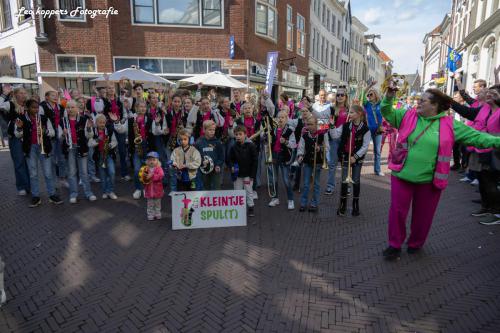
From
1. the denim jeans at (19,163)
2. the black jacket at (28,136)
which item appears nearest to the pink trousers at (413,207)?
the black jacket at (28,136)

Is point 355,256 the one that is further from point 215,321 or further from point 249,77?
point 249,77

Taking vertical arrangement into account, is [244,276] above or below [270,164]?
below

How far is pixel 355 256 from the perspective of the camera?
4418 millimetres

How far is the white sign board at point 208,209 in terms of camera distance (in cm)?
522

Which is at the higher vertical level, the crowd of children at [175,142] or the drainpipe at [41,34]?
the drainpipe at [41,34]

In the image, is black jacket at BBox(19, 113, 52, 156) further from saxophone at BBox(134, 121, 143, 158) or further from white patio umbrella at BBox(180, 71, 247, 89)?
white patio umbrella at BBox(180, 71, 247, 89)

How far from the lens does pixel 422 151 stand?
387cm

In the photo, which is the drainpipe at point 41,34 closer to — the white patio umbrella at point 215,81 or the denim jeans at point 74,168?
the white patio umbrella at point 215,81

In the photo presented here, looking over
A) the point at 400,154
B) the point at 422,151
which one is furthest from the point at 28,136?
the point at 422,151

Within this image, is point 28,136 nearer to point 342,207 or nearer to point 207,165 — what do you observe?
point 207,165

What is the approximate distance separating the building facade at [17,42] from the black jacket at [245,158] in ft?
49.7

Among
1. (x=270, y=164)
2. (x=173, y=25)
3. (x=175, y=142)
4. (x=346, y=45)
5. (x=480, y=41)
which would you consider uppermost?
(x=346, y=45)

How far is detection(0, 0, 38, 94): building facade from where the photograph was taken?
1627 centimetres

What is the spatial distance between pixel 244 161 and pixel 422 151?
109 inches
